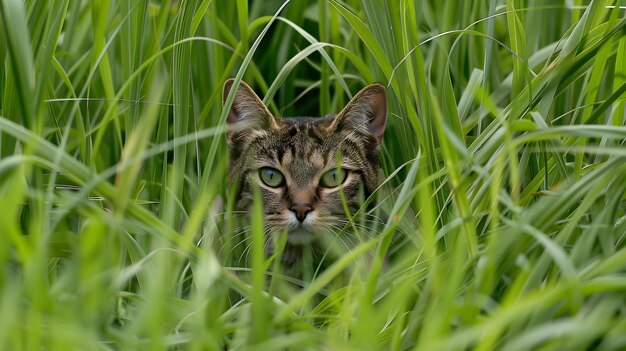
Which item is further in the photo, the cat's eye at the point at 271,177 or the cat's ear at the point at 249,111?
the cat's eye at the point at 271,177

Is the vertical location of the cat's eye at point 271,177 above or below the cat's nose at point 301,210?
above

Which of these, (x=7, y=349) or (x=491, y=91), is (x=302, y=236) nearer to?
(x=491, y=91)

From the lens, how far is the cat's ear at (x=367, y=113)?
99.9 inches

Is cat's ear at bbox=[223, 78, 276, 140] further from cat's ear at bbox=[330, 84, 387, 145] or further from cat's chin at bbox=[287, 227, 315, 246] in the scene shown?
cat's chin at bbox=[287, 227, 315, 246]

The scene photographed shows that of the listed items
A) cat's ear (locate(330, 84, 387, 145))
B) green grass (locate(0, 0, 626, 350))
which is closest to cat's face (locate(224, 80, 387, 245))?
cat's ear (locate(330, 84, 387, 145))

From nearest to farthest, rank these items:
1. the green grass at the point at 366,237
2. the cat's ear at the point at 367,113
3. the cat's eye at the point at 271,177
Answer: the green grass at the point at 366,237 < the cat's ear at the point at 367,113 < the cat's eye at the point at 271,177

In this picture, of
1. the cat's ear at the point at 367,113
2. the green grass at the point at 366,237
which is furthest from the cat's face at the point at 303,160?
the green grass at the point at 366,237

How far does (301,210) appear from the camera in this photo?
2.58 meters

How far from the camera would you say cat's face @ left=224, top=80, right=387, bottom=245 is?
2.60 meters

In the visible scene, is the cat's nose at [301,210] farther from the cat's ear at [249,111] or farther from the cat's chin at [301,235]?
the cat's ear at [249,111]

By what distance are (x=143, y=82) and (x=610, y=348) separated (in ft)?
Result: 4.24

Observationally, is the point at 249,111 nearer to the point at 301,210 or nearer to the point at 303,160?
the point at 303,160

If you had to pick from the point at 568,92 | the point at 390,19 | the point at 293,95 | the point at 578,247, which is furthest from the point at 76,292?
the point at 293,95

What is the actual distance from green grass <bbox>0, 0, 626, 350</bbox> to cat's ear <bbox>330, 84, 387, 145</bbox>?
6 cm
